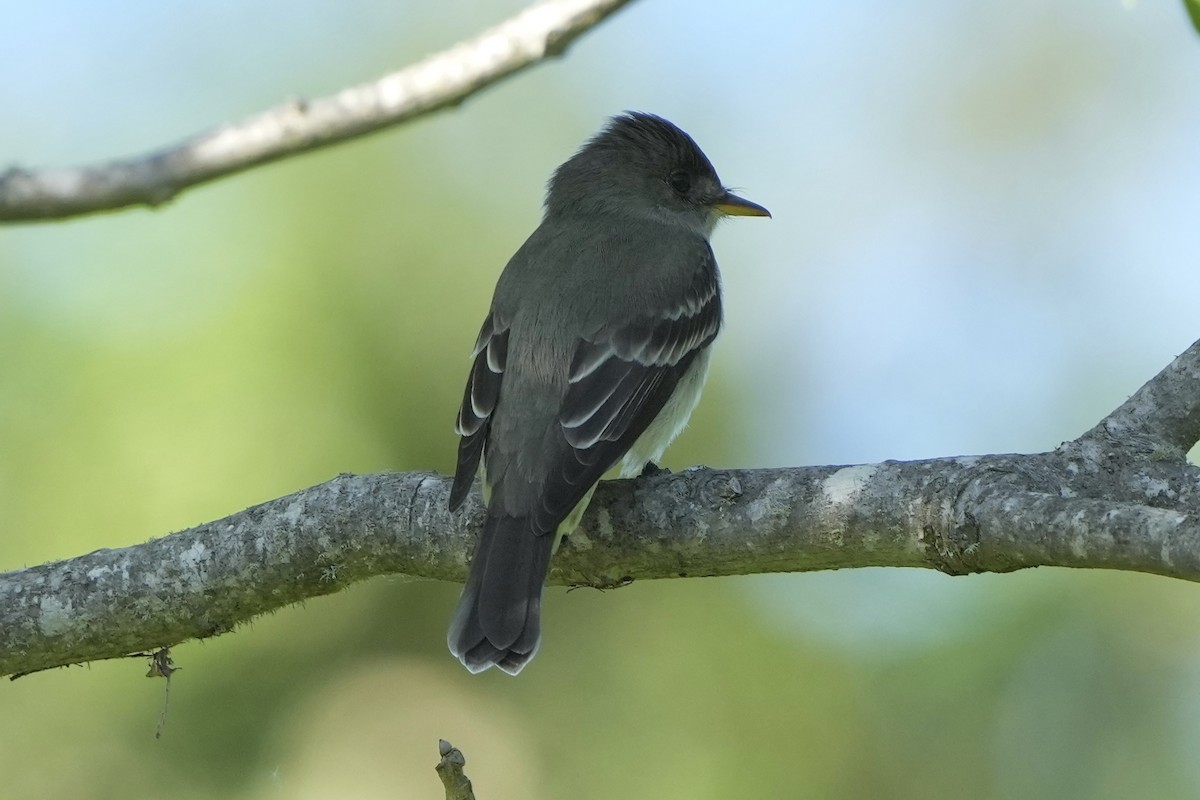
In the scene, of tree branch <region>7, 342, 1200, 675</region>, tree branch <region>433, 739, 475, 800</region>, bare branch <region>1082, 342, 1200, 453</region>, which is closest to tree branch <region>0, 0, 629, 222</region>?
tree branch <region>433, 739, 475, 800</region>

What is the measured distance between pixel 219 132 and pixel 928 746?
6.40 m

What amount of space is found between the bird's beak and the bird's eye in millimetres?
177

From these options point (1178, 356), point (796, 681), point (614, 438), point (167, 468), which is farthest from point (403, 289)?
point (1178, 356)

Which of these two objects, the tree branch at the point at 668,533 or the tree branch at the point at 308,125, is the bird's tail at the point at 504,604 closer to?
the tree branch at the point at 668,533

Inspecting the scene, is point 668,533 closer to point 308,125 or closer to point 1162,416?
point 1162,416

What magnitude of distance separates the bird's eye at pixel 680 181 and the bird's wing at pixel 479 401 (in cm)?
170

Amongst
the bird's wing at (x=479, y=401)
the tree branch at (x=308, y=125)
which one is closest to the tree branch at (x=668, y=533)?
the bird's wing at (x=479, y=401)

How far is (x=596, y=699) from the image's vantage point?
800 centimetres

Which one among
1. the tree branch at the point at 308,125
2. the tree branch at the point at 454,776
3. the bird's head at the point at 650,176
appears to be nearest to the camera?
the tree branch at the point at 308,125

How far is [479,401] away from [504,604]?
1007mm

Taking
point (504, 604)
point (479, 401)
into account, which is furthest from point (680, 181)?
point (504, 604)

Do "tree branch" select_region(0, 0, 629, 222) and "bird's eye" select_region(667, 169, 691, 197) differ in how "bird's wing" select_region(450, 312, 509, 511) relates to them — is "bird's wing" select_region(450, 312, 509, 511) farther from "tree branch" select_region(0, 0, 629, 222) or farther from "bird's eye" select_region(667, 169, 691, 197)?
"tree branch" select_region(0, 0, 629, 222)

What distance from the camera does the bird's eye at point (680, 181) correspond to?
23.1ft

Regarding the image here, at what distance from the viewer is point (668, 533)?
4.51 m
